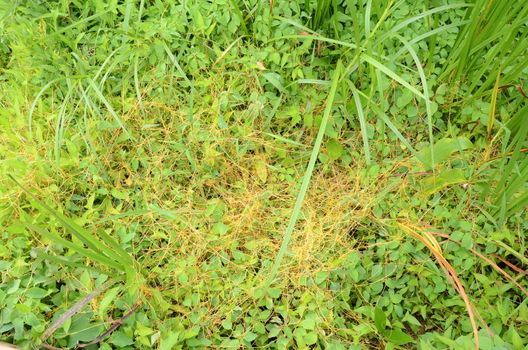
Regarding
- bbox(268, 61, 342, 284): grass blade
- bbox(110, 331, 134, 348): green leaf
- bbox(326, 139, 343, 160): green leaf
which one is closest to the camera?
bbox(268, 61, 342, 284): grass blade

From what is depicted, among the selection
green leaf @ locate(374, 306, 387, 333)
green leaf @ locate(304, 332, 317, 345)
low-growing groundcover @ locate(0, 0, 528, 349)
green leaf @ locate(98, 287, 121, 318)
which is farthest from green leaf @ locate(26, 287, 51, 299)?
green leaf @ locate(374, 306, 387, 333)

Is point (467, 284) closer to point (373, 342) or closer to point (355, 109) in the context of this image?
point (373, 342)

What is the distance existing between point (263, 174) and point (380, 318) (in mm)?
659

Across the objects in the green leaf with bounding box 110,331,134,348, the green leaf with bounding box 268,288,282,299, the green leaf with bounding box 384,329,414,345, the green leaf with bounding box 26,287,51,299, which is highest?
the green leaf with bounding box 384,329,414,345

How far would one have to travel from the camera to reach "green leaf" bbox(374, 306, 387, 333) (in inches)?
57.8

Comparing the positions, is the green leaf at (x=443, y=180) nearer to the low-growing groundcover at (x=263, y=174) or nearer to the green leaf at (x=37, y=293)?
the low-growing groundcover at (x=263, y=174)

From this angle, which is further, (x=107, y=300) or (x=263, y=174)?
(x=263, y=174)

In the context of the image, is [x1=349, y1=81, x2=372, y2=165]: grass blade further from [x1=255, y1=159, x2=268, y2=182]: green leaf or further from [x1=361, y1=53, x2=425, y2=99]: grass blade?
[x1=255, y1=159, x2=268, y2=182]: green leaf

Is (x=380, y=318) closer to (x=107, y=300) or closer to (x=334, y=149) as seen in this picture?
(x=334, y=149)

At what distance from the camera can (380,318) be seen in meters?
1.47

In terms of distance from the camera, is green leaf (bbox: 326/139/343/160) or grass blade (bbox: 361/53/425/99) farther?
green leaf (bbox: 326/139/343/160)

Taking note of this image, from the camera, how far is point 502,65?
5.26 feet

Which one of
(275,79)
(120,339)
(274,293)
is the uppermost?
(275,79)

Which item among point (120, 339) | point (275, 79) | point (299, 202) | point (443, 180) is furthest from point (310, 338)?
point (275, 79)
